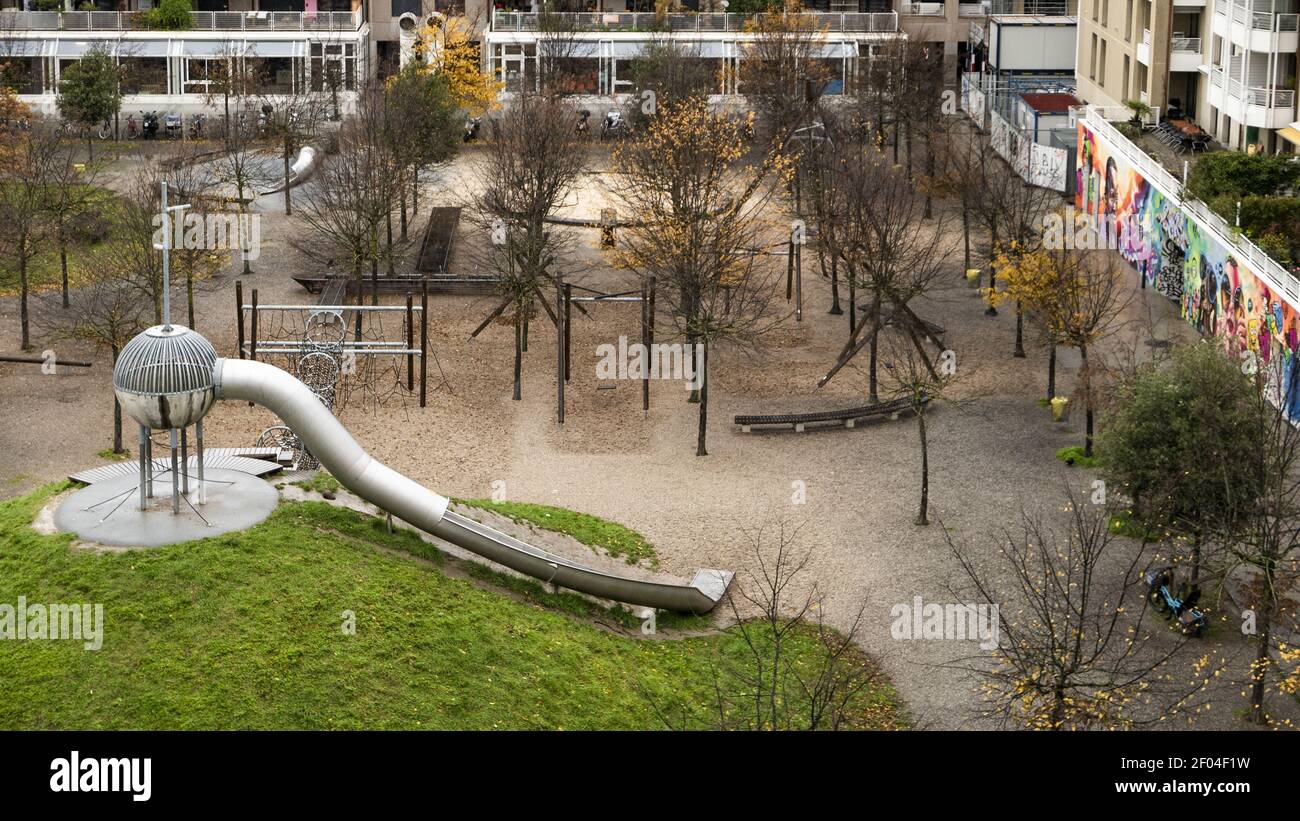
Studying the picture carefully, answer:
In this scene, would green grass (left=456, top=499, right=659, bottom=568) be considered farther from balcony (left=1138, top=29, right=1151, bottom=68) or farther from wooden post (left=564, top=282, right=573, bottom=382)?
balcony (left=1138, top=29, right=1151, bottom=68)

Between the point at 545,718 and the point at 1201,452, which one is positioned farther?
the point at 1201,452

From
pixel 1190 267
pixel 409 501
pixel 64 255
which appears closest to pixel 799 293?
pixel 1190 267

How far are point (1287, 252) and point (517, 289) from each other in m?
21.3

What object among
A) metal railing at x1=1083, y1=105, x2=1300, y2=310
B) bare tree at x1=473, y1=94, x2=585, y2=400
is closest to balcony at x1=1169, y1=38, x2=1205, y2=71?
metal railing at x1=1083, y1=105, x2=1300, y2=310

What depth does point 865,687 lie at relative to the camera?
137ft

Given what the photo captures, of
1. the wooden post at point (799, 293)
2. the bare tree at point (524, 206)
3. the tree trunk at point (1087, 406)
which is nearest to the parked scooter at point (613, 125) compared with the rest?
the bare tree at point (524, 206)

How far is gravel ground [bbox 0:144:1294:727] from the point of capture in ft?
156

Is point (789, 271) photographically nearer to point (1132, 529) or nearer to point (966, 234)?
point (966, 234)

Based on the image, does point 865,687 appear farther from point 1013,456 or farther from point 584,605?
point 1013,456

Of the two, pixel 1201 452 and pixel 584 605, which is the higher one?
pixel 1201 452

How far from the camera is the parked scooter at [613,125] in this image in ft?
293

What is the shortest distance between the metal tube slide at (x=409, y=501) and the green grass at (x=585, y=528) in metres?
1.98

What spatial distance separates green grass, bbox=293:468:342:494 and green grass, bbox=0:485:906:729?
3.29 feet

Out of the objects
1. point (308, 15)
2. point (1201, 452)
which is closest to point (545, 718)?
point (1201, 452)
